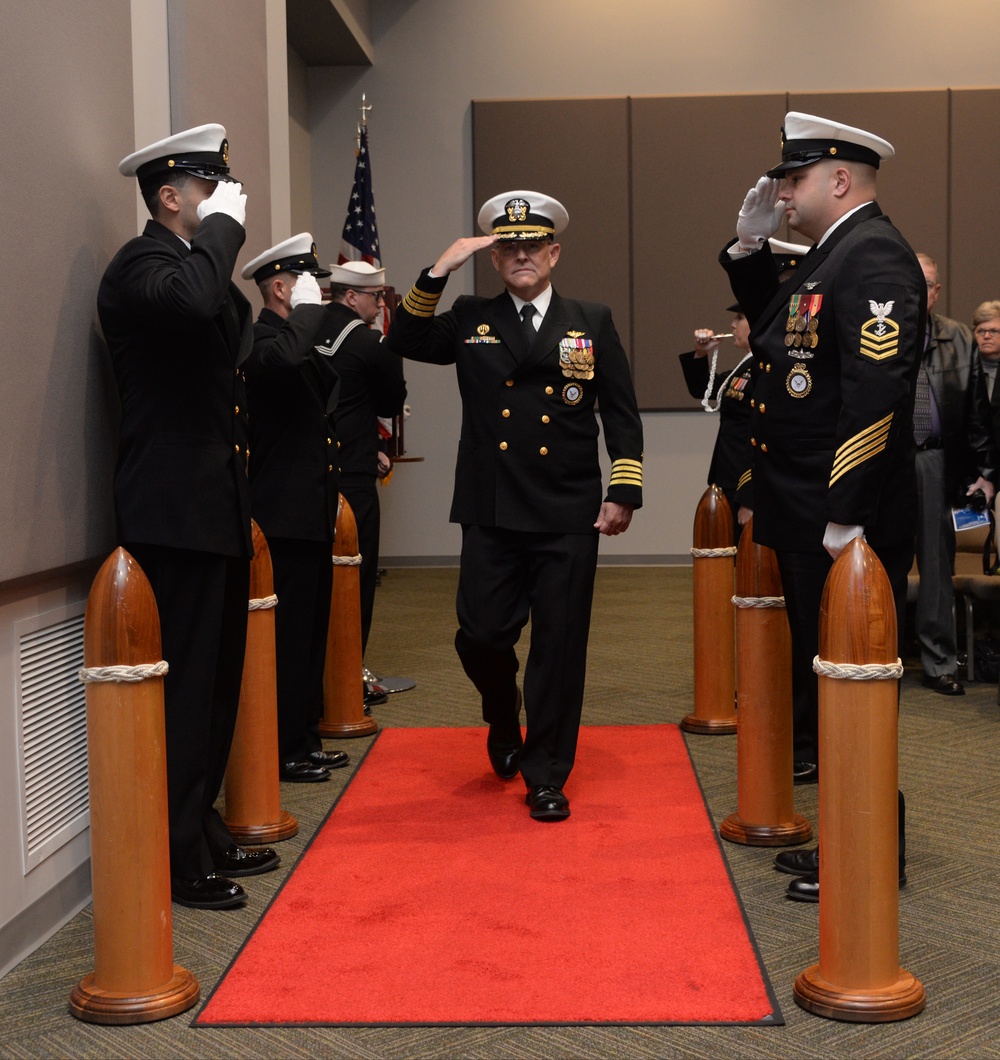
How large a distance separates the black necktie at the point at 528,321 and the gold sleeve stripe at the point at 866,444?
1115 mm

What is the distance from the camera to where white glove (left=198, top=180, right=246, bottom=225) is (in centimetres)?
267

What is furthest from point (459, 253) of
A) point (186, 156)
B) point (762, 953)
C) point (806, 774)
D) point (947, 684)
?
point (947, 684)

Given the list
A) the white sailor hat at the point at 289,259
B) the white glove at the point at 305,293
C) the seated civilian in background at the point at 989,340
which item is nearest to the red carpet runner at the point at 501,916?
the white glove at the point at 305,293

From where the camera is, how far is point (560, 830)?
3232mm

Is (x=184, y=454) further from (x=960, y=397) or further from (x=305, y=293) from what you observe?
(x=960, y=397)

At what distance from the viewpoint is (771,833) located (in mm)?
3092

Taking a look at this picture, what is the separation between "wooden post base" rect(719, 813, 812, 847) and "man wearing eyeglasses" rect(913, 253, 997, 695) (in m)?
2.05

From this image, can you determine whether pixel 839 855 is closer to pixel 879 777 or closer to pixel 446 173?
pixel 879 777

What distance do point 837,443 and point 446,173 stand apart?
725cm

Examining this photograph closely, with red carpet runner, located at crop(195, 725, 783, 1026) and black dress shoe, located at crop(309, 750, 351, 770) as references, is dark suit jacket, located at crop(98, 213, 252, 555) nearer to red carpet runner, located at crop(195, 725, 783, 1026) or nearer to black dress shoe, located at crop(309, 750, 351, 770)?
red carpet runner, located at crop(195, 725, 783, 1026)

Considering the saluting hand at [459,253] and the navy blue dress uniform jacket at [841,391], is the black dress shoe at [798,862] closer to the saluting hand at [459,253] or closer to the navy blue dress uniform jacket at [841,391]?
the navy blue dress uniform jacket at [841,391]

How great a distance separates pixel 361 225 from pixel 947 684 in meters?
3.93

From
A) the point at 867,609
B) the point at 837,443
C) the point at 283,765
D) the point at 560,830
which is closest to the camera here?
the point at 867,609

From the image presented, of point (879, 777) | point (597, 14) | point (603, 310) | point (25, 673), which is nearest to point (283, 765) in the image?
point (25, 673)
